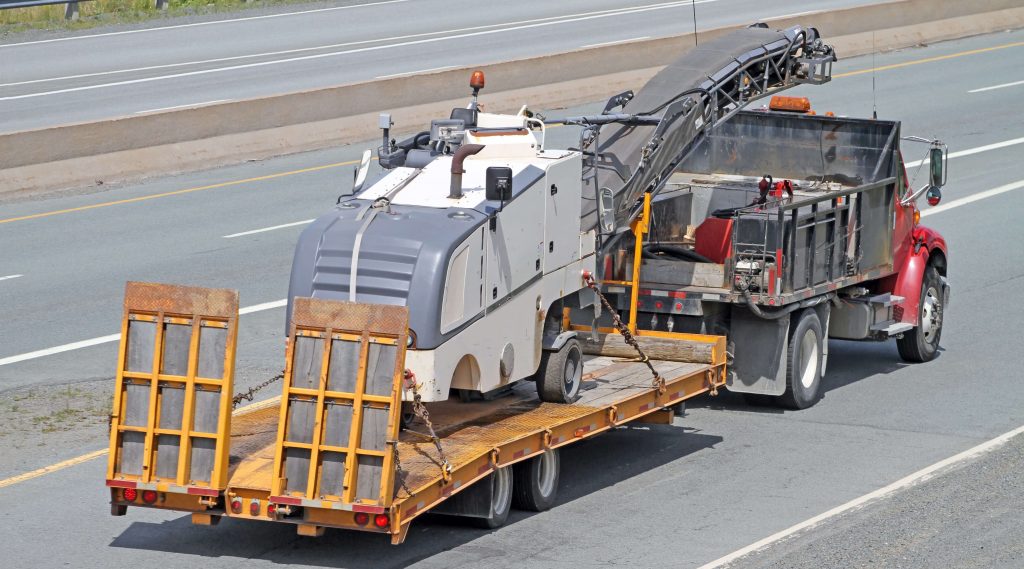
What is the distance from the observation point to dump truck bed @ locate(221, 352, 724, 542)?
1021cm

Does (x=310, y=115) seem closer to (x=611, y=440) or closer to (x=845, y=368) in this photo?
(x=845, y=368)

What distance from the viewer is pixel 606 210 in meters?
13.8

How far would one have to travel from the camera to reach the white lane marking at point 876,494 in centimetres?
1093

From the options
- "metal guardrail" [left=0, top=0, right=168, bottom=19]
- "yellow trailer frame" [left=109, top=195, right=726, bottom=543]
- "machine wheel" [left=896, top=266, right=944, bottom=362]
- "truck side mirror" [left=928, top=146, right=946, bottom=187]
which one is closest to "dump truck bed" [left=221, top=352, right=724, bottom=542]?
"yellow trailer frame" [left=109, top=195, right=726, bottom=543]

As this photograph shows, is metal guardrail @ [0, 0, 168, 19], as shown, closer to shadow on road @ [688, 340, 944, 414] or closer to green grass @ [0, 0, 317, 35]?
green grass @ [0, 0, 317, 35]

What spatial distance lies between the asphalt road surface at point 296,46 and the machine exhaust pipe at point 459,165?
18221mm

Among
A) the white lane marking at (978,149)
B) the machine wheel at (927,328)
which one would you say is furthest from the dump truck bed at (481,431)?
the white lane marking at (978,149)

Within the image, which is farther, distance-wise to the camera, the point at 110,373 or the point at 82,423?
the point at 110,373

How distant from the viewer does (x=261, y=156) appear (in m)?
27.1

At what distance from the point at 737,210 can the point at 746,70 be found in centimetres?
171

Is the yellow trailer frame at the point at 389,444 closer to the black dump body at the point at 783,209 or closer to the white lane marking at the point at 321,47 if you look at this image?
the black dump body at the point at 783,209

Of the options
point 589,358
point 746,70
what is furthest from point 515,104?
point 589,358

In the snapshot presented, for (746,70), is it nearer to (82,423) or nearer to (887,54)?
(82,423)

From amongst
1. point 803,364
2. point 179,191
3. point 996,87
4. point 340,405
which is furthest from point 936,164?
point 996,87
